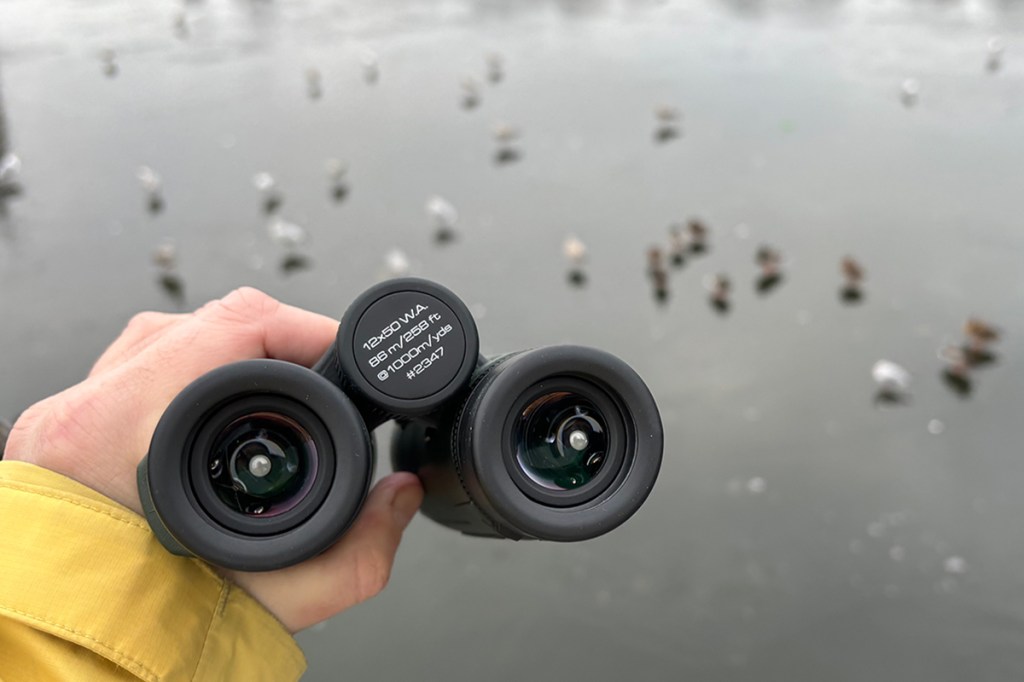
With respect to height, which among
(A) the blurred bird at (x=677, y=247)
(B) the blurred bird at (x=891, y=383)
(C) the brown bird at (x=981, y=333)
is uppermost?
(A) the blurred bird at (x=677, y=247)

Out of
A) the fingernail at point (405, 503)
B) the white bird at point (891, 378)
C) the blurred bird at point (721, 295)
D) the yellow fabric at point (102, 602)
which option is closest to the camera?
the yellow fabric at point (102, 602)

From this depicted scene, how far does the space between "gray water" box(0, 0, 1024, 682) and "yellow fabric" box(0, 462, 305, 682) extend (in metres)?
1.47

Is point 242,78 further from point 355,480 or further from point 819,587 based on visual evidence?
point 355,480

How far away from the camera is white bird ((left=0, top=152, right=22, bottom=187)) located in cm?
416

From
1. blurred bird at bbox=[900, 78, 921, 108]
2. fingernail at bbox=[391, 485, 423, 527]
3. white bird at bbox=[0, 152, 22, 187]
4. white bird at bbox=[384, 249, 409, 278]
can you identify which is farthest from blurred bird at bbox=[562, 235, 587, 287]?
white bird at bbox=[0, 152, 22, 187]

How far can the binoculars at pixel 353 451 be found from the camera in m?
0.82

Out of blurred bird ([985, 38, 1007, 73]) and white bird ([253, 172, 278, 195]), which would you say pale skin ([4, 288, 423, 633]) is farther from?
blurred bird ([985, 38, 1007, 73])

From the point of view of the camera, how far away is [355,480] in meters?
0.87

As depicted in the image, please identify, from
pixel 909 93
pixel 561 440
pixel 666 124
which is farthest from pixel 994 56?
pixel 561 440

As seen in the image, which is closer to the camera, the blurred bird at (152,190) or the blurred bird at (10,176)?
the blurred bird at (152,190)

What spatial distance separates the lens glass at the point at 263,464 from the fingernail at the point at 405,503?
18cm

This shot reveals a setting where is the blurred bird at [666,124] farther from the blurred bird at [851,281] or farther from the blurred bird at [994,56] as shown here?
the blurred bird at [994,56]

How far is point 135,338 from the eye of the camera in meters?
1.09

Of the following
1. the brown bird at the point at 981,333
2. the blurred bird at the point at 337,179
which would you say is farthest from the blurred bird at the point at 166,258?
the brown bird at the point at 981,333
